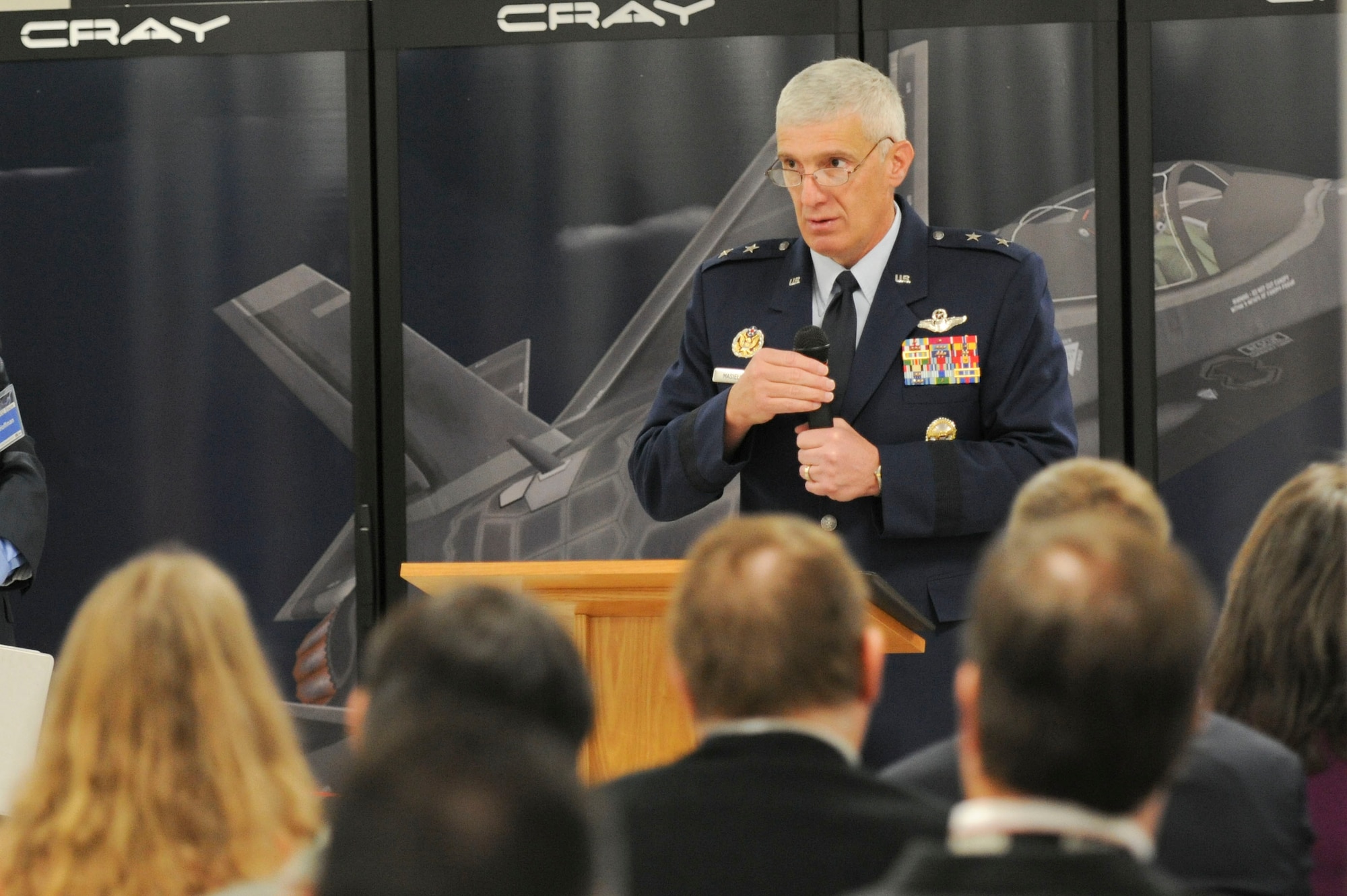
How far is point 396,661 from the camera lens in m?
1.27

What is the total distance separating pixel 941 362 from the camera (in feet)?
10.4

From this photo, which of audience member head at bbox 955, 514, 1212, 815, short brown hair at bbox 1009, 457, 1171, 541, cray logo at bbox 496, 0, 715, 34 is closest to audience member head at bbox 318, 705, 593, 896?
audience member head at bbox 955, 514, 1212, 815

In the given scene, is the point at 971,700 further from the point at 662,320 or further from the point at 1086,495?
the point at 662,320

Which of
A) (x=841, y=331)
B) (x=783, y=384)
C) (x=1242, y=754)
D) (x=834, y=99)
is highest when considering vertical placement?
(x=834, y=99)

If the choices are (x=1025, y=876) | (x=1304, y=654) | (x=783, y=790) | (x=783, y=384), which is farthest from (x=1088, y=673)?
(x=783, y=384)

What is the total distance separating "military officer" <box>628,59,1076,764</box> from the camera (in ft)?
9.86

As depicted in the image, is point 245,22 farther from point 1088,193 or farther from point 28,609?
point 1088,193

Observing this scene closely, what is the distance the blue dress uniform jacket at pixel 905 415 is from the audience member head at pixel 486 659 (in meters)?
1.69

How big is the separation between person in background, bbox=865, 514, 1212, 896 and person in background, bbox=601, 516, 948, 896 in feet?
0.89

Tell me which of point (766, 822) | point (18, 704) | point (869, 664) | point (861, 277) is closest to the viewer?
point (766, 822)

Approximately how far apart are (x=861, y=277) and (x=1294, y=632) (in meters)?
1.35

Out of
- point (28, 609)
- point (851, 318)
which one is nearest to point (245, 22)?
point (28, 609)

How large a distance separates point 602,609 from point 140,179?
107 inches

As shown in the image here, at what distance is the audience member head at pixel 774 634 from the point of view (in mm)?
1487
